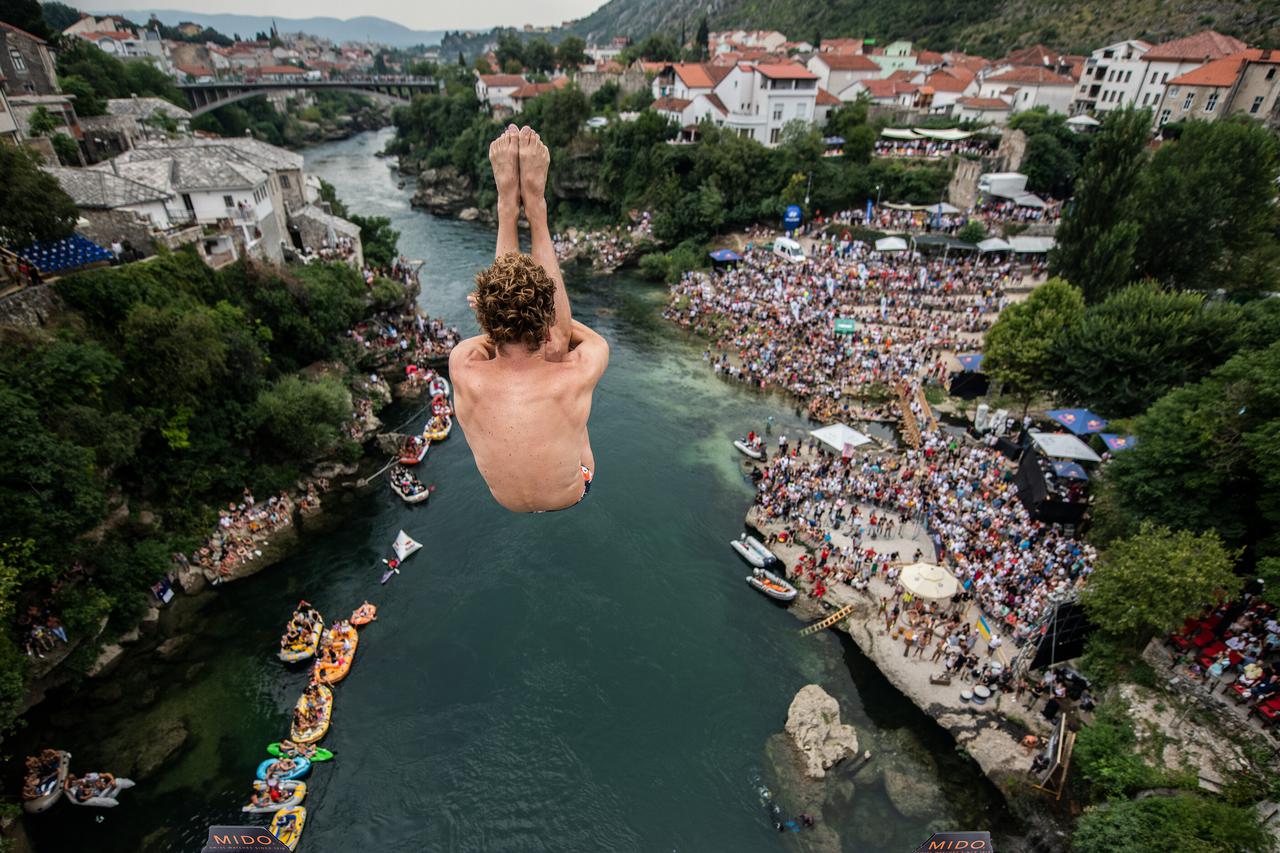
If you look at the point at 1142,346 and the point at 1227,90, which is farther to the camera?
the point at 1227,90

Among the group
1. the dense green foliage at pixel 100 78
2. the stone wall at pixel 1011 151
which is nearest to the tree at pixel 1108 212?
the stone wall at pixel 1011 151

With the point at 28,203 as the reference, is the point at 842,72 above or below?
above

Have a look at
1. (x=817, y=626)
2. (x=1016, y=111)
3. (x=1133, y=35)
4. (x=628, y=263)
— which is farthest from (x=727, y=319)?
(x=1133, y=35)

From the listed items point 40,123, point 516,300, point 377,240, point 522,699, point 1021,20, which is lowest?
point 522,699

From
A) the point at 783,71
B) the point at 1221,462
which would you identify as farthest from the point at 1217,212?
the point at 783,71

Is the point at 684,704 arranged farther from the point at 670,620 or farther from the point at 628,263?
the point at 628,263

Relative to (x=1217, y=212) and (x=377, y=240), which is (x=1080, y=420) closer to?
(x=1217, y=212)

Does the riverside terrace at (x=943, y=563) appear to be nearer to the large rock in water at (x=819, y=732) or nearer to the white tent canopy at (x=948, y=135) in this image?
the large rock in water at (x=819, y=732)
